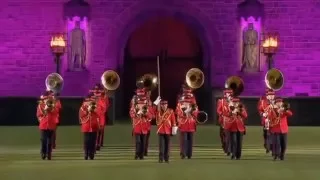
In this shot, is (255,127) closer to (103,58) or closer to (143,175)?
(103,58)

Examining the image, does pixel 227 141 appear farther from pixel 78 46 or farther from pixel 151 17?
pixel 78 46

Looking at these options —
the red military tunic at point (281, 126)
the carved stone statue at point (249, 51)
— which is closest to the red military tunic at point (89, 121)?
the red military tunic at point (281, 126)

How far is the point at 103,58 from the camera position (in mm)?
22359

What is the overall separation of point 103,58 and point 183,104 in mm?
8259

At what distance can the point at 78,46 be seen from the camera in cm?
2238

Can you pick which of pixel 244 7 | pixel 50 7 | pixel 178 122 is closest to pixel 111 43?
pixel 50 7

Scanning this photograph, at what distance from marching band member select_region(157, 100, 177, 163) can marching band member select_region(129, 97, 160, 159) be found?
45 cm

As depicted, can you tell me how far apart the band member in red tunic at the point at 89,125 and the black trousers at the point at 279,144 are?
4.00m

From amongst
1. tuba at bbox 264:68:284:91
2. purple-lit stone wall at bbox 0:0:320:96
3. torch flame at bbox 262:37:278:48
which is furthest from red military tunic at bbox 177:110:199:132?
purple-lit stone wall at bbox 0:0:320:96

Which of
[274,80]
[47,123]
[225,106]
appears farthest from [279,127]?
[47,123]

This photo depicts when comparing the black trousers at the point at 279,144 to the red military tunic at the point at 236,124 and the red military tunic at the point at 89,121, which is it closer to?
the red military tunic at the point at 236,124

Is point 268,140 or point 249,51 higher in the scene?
point 249,51

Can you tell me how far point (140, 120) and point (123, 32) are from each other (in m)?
8.52

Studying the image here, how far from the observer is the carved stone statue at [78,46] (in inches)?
880
